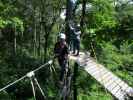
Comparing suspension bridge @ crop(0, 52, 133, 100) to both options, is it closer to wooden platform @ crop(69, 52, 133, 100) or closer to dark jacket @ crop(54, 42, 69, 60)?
wooden platform @ crop(69, 52, 133, 100)

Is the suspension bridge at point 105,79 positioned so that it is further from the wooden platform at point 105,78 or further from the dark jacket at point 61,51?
the dark jacket at point 61,51

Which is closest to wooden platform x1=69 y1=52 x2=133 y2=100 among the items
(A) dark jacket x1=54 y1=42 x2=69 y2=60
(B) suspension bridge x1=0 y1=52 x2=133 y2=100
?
(B) suspension bridge x1=0 y1=52 x2=133 y2=100

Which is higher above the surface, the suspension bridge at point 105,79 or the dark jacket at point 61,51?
the dark jacket at point 61,51

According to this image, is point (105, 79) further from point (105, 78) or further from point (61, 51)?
point (61, 51)

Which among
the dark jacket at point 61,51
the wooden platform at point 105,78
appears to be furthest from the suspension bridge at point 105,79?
the dark jacket at point 61,51

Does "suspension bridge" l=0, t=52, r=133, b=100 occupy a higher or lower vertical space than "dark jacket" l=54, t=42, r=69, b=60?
lower

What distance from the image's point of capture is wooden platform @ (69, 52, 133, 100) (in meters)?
13.5

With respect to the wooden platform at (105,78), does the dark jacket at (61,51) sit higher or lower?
higher

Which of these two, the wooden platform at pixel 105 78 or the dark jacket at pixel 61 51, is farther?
the wooden platform at pixel 105 78

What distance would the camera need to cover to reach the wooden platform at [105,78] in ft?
44.2

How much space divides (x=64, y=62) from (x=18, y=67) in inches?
464

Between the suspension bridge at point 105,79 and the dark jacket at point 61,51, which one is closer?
the dark jacket at point 61,51

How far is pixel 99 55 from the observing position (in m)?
25.3

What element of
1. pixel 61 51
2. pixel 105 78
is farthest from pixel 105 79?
pixel 61 51
